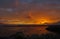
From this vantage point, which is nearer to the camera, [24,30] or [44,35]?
[44,35]

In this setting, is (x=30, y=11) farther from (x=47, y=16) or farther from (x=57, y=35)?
(x=57, y=35)

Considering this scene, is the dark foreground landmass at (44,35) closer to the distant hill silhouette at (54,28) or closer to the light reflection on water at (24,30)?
the distant hill silhouette at (54,28)

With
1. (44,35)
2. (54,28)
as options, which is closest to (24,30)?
(44,35)

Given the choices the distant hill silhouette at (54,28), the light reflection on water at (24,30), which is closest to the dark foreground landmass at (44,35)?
the distant hill silhouette at (54,28)

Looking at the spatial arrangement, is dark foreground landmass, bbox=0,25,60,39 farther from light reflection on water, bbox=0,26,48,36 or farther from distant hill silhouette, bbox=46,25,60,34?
light reflection on water, bbox=0,26,48,36

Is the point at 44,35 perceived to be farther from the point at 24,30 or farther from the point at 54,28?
the point at 24,30

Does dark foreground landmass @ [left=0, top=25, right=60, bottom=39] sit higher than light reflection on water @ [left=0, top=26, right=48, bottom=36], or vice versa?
light reflection on water @ [left=0, top=26, right=48, bottom=36]

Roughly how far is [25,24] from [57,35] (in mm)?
851

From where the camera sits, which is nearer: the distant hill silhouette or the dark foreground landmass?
the dark foreground landmass

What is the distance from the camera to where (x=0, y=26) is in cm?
550

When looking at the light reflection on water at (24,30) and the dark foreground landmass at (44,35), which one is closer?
the dark foreground landmass at (44,35)

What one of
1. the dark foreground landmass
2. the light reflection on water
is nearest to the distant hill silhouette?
the dark foreground landmass

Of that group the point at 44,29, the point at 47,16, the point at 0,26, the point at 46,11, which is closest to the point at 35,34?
the point at 44,29

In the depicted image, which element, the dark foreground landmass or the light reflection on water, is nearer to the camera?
the dark foreground landmass
